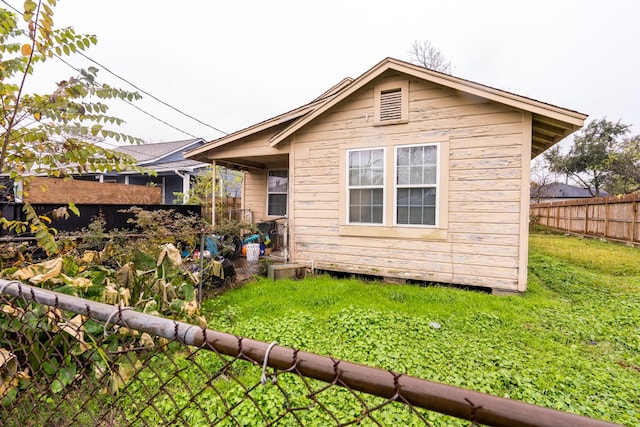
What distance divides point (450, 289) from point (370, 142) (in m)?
3.09

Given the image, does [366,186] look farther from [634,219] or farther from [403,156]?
[634,219]

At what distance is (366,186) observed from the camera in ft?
19.2

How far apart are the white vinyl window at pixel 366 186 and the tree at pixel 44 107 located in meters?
4.37

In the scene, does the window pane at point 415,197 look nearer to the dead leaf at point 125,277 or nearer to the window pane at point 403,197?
the window pane at point 403,197

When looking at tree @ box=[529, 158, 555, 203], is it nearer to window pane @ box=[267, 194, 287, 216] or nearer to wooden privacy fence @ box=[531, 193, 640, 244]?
wooden privacy fence @ box=[531, 193, 640, 244]

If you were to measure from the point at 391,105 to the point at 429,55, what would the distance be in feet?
46.2

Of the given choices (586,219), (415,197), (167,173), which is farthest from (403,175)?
(167,173)

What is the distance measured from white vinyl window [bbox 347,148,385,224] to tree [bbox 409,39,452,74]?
14.1 metres

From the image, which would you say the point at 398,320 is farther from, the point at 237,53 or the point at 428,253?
the point at 237,53

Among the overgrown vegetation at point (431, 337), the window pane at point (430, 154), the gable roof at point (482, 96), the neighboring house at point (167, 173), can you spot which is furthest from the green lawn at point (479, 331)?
the neighboring house at point (167, 173)

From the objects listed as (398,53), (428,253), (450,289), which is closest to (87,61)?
(428,253)

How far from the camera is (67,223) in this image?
21.5ft

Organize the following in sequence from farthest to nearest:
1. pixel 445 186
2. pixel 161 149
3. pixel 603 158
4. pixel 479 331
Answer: pixel 603 158 < pixel 161 149 < pixel 445 186 < pixel 479 331

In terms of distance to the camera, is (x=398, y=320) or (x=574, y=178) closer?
(x=398, y=320)
